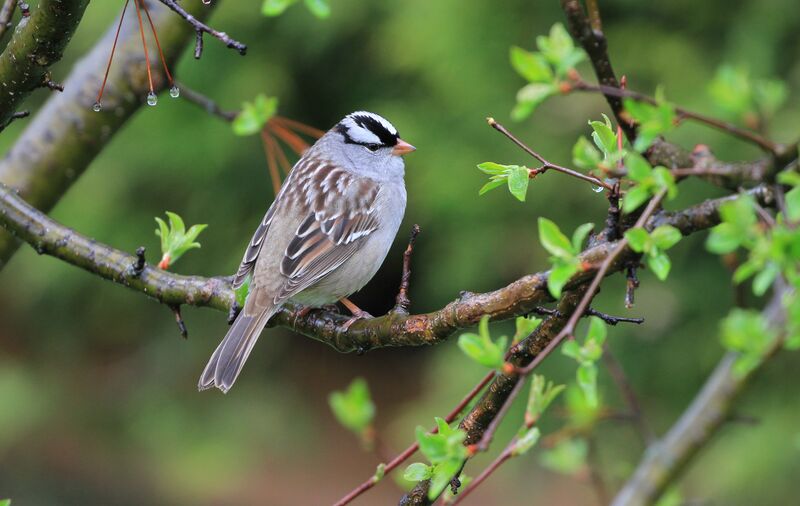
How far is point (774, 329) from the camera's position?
1.49m

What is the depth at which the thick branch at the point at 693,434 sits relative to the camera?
1.56 metres

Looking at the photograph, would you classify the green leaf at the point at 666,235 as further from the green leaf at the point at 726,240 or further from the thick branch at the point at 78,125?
the thick branch at the point at 78,125

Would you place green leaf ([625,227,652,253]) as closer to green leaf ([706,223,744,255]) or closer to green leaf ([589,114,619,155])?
green leaf ([706,223,744,255])

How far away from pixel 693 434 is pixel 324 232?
8.29 ft

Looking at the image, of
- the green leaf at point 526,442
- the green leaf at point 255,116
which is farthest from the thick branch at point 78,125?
the green leaf at point 526,442

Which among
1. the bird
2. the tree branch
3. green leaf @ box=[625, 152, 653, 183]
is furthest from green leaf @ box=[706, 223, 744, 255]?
the bird

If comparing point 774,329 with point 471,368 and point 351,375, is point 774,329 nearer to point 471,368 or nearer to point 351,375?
point 471,368

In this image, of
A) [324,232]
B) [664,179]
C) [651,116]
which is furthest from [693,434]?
[324,232]

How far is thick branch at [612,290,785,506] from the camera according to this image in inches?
61.5

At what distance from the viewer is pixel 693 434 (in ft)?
5.24

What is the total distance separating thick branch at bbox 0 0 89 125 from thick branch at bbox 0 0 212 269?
116 cm

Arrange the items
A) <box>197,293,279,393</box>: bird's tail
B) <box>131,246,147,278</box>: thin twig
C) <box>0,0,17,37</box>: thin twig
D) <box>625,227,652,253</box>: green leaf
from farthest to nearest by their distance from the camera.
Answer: <box>197,293,279,393</box>: bird's tail
<box>131,246,147,278</box>: thin twig
<box>0,0,17,37</box>: thin twig
<box>625,227,652,253</box>: green leaf

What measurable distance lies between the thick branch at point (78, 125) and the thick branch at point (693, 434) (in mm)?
2594

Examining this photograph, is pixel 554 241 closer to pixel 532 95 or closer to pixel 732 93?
pixel 532 95
